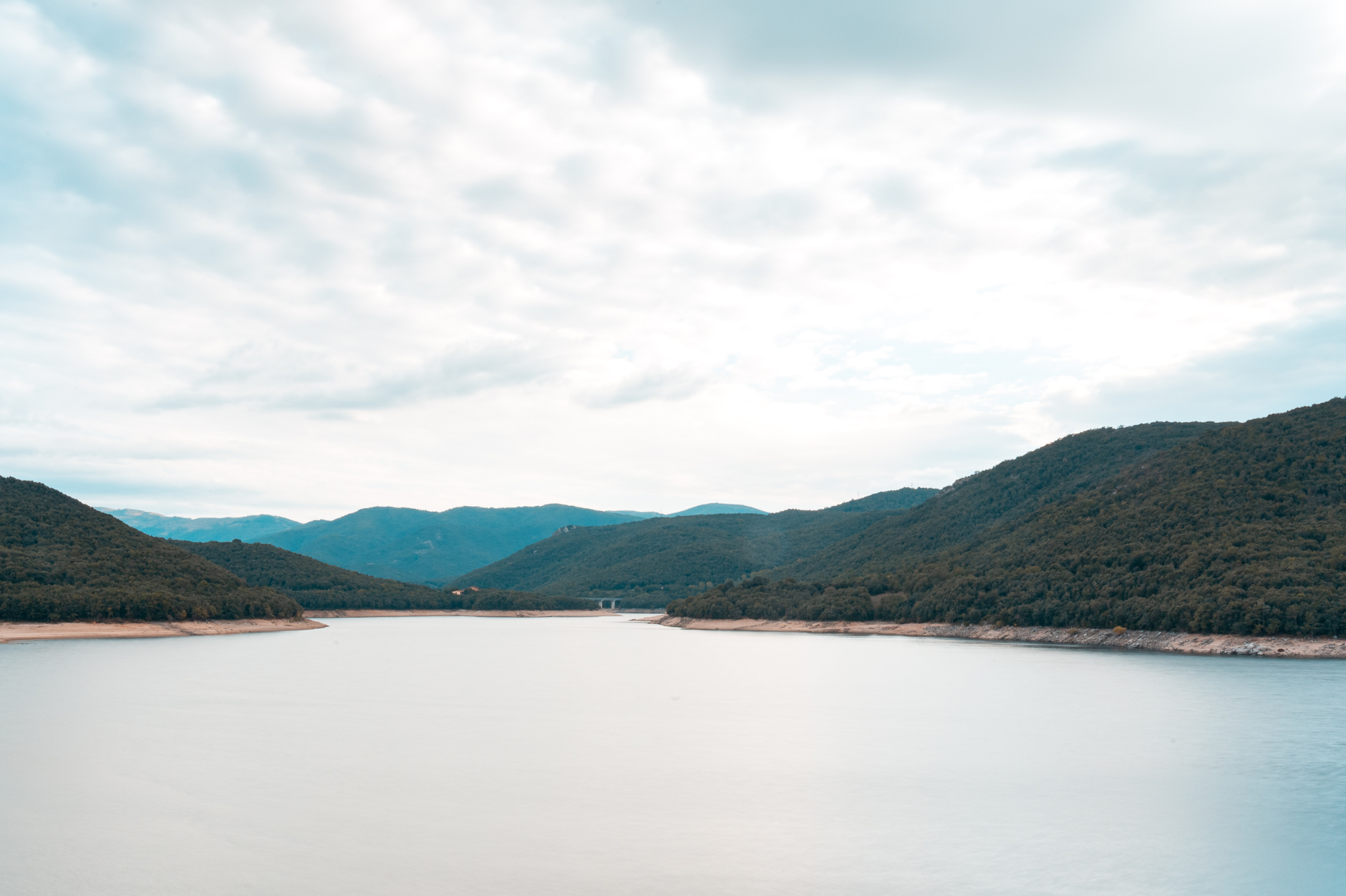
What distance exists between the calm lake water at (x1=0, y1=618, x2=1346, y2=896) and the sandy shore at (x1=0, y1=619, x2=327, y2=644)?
33.8m

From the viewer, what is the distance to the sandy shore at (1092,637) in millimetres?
78812

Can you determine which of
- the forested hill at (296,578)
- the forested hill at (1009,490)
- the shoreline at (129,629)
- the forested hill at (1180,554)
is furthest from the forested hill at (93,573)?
the forested hill at (1009,490)

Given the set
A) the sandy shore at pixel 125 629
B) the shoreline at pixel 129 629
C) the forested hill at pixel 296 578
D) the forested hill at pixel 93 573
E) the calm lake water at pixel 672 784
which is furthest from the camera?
the forested hill at pixel 296 578

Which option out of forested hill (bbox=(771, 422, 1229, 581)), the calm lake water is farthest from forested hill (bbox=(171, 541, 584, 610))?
the calm lake water

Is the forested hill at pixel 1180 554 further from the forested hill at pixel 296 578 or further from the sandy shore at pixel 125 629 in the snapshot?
the forested hill at pixel 296 578

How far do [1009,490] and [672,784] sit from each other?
138m

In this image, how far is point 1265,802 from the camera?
98.0 feet

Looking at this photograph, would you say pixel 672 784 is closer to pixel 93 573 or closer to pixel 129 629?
pixel 129 629

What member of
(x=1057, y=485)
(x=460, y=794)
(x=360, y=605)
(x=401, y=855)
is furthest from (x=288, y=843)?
(x=360, y=605)

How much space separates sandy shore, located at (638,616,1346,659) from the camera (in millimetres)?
78812

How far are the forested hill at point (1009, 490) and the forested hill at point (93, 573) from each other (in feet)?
303

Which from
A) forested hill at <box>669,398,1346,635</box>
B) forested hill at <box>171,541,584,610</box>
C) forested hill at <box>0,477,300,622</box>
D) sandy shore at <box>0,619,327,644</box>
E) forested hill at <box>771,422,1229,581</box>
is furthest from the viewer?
forested hill at <box>171,541,584,610</box>

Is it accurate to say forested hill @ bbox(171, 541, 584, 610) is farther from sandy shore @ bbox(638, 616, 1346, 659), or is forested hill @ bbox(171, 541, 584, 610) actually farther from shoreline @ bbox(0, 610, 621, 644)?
sandy shore @ bbox(638, 616, 1346, 659)

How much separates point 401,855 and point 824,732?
25.0 meters
